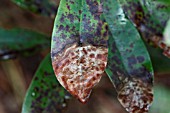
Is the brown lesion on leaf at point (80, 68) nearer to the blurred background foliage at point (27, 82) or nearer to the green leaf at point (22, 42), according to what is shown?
the green leaf at point (22, 42)

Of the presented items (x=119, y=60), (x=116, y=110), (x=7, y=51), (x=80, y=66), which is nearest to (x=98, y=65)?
(x=80, y=66)

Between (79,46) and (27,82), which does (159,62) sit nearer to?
(79,46)

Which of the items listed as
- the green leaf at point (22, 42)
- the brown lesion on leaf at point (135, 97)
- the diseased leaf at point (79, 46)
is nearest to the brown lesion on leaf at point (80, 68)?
the diseased leaf at point (79, 46)

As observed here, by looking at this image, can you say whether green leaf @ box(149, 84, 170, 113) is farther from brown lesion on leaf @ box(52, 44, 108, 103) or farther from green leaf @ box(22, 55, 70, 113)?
brown lesion on leaf @ box(52, 44, 108, 103)

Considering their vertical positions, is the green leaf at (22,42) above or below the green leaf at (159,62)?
above

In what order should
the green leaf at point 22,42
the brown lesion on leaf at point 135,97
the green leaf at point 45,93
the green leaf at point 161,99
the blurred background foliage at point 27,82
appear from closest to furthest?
1. the brown lesion on leaf at point 135,97
2. the green leaf at point 45,93
3. the green leaf at point 22,42
4. the green leaf at point 161,99
5. the blurred background foliage at point 27,82

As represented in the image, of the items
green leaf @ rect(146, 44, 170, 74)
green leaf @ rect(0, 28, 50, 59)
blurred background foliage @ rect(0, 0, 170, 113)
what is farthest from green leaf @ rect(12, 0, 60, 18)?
blurred background foliage @ rect(0, 0, 170, 113)
